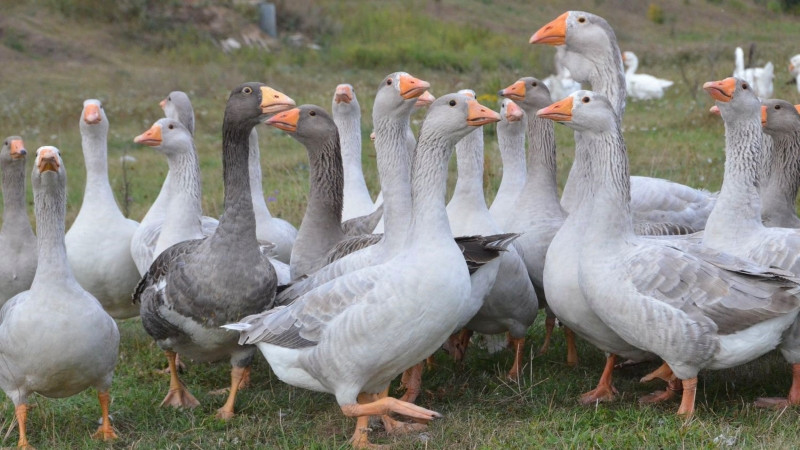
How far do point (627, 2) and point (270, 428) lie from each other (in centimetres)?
3343

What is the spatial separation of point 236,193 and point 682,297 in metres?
2.71

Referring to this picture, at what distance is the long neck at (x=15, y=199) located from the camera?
6883 mm

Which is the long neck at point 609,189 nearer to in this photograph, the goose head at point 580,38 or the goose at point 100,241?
the goose head at point 580,38

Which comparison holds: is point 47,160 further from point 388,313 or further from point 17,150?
point 388,313

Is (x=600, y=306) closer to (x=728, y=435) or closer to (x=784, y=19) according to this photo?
(x=728, y=435)

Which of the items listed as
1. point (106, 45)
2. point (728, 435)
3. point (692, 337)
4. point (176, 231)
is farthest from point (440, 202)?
point (106, 45)

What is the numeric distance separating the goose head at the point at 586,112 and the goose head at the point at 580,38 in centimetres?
119

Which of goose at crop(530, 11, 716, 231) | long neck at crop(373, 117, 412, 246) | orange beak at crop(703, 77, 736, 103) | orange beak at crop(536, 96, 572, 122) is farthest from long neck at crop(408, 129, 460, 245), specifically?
orange beak at crop(703, 77, 736, 103)

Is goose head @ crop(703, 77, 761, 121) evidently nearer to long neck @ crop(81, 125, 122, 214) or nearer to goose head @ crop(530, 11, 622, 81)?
goose head @ crop(530, 11, 622, 81)

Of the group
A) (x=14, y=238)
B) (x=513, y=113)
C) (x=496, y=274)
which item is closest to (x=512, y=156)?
(x=513, y=113)

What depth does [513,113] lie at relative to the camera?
22.4 feet

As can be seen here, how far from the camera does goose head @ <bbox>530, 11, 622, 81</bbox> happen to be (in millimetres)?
6863

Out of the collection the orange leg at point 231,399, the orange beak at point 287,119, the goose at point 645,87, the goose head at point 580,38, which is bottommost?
the goose at point 645,87

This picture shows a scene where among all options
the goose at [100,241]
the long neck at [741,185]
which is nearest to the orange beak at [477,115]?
the long neck at [741,185]
